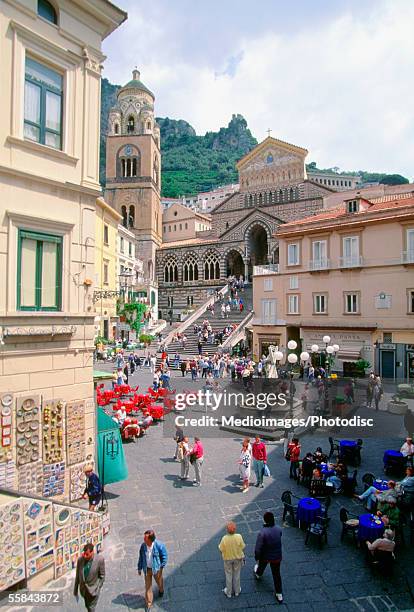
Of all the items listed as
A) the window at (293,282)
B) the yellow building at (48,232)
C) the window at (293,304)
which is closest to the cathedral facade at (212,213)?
the window at (293,282)

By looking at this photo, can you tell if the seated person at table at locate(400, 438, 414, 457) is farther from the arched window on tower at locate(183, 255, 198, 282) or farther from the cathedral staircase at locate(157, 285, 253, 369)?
the arched window on tower at locate(183, 255, 198, 282)

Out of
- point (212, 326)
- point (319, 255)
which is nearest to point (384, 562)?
point (319, 255)

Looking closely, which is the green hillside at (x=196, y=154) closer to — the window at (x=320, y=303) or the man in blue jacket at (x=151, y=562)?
the window at (x=320, y=303)

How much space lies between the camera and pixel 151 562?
19.5ft

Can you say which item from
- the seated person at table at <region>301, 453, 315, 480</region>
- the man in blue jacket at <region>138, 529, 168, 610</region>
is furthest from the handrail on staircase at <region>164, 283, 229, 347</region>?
the man in blue jacket at <region>138, 529, 168, 610</region>

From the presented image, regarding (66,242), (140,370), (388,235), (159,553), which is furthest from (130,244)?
(159,553)

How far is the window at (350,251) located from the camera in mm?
24422

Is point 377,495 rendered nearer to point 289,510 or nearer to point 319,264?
point 289,510

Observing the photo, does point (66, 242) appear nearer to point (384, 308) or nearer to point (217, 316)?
point (384, 308)

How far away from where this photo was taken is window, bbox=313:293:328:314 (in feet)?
84.8

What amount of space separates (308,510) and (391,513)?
1.55 m

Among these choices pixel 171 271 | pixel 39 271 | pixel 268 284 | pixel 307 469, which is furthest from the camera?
pixel 171 271

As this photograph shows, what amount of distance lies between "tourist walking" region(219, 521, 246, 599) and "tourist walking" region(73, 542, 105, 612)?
1859 mm

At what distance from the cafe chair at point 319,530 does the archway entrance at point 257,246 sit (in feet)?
128
